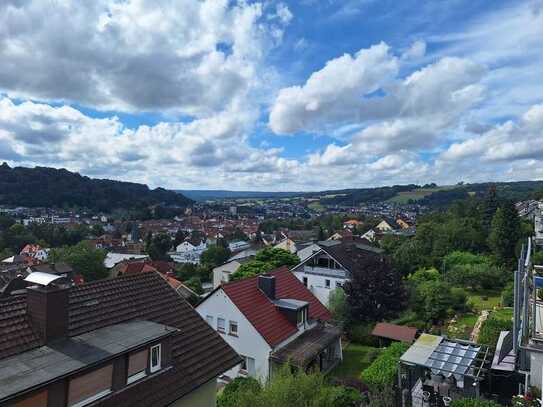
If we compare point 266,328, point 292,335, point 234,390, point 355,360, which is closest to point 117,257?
point 292,335

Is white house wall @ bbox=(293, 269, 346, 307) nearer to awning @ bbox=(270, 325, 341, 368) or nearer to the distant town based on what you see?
the distant town

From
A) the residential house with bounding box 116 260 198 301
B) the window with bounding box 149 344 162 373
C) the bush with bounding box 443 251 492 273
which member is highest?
the window with bounding box 149 344 162 373

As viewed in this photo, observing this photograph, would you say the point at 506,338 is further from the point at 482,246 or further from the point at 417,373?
the point at 482,246

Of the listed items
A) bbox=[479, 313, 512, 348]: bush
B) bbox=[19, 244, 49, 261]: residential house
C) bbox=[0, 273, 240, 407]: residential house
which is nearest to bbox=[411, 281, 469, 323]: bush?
bbox=[479, 313, 512, 348]: bush

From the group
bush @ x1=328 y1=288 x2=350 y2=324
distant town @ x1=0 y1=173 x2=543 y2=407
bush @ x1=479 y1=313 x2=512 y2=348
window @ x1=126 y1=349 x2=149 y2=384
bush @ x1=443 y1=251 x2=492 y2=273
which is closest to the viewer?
distant town @ x1=0 y1=173 x2=543 y2=407

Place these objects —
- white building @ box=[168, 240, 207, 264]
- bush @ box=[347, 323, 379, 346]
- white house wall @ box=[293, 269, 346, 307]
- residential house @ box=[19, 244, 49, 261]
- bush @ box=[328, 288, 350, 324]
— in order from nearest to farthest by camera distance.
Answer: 1. bush @ box=[347, 323, 379, 346]
2. bush @ box=[328, 288, 350, 324]
3. white house wall @ box=[293, 269, 346, 307]
4. residential house @ box=[19, 244, 49, 261]
5. white building @ box=[168, 240, 207, 264]

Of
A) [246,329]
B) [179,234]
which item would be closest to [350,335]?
[246,329]
